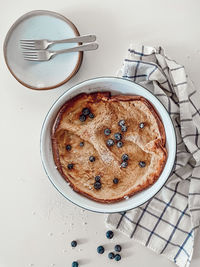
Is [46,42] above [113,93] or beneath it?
above

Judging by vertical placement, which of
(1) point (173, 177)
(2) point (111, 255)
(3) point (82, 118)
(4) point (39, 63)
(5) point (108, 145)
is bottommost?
(2) point (111, 255)

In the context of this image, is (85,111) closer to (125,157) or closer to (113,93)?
(113,93)

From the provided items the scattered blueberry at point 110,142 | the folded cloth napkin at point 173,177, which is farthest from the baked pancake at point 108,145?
the folded cloth napkin at point 173,177

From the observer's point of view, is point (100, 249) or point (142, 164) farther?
point (100, 249)

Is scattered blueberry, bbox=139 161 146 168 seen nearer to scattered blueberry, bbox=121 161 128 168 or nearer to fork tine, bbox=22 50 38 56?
scattered blueberry, bbox=121 161 128 168

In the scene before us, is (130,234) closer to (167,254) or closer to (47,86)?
(167,254)

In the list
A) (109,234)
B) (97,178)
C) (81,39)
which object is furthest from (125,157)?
(81,39)

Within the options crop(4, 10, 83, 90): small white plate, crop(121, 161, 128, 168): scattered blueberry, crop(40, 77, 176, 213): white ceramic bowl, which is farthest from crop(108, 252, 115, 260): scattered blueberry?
crop(4, 10, 83, 90): small white plate

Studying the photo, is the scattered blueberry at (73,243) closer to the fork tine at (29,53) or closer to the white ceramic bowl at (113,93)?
the white ceramic bowl at (113,93)
